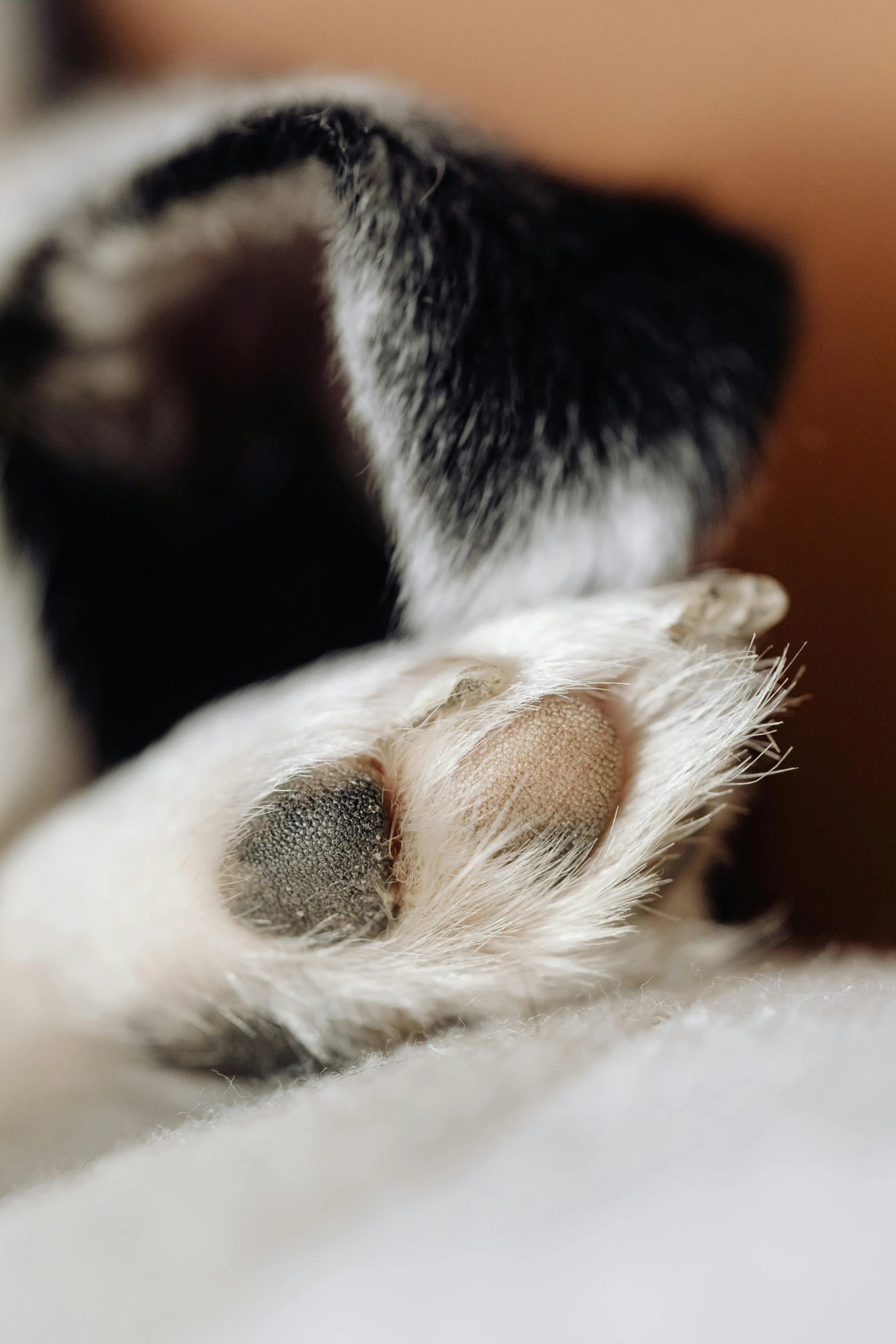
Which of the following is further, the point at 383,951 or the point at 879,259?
the point at 879,259

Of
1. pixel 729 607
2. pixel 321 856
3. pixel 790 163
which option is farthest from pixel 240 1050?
pixel 790 163

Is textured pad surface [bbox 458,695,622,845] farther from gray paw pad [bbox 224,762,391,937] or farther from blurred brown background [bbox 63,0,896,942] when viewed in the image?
blurred brown background [bbox 63,0,896,942]

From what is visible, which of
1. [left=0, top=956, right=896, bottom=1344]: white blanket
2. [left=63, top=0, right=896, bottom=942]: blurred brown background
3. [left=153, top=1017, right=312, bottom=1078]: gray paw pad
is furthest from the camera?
[left=63, top=0, right=896, bottom=942]: blurred brown background

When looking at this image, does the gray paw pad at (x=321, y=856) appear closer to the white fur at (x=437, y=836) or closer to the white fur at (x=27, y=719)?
the white fur at (x=437, y=836)

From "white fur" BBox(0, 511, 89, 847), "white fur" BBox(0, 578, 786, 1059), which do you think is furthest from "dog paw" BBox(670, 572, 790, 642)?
"white fur" BBox(0, 511, 89, 847)

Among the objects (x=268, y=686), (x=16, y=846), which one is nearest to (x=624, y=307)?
(x=268, y=686)

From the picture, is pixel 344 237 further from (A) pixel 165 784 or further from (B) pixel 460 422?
(A) pixel 165 784

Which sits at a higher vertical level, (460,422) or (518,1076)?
(460,422)

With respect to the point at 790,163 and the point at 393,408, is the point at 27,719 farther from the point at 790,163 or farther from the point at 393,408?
the point at 790,163
